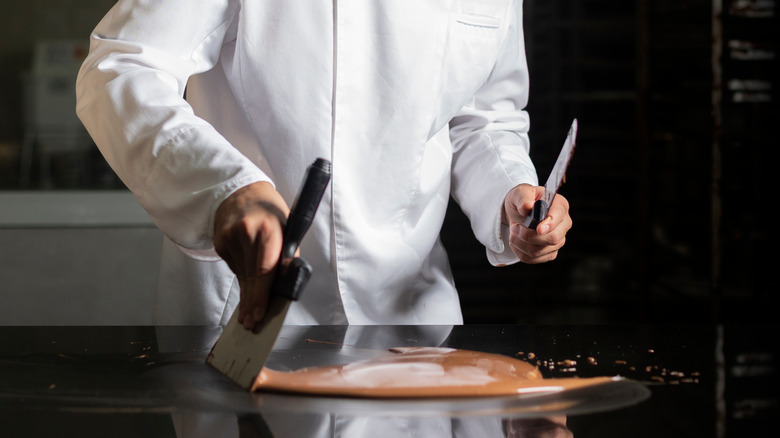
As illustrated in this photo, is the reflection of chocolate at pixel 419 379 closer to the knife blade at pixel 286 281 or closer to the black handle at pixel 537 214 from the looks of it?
the knife blade at pixel 286 281

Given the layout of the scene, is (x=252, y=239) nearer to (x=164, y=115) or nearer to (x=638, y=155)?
(x=164, y=115)

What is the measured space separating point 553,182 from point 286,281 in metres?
0.36

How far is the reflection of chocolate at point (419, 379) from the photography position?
2.22 feet

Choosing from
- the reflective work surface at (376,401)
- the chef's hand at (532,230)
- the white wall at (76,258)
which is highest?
the chef's hand at (532,230)

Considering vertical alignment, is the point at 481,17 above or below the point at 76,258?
above

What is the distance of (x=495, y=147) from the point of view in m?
1.18

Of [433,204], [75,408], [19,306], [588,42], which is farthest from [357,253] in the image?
[588,42]

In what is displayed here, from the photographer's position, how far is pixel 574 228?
2865 mm

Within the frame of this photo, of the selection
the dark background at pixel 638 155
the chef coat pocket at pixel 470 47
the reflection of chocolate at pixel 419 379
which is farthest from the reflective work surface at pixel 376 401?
the dark background at pixel 638 155

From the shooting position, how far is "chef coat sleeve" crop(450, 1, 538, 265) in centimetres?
113

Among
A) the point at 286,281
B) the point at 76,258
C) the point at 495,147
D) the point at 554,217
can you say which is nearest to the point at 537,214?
the point at 554,217

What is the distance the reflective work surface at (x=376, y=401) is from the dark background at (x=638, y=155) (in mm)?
1436

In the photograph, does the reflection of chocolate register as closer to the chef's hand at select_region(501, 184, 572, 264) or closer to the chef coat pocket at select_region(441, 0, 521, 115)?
the chef's hand at select_region(501, 184, 572, 264)

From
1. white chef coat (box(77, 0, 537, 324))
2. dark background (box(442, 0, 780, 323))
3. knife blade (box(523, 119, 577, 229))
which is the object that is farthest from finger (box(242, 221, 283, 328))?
dark background (box(442, 0, 780, 323))
